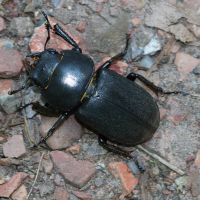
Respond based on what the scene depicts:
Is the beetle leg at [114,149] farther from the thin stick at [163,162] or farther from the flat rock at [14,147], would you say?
the flat rock at [14,147]

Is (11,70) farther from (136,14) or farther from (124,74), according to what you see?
(136,14)

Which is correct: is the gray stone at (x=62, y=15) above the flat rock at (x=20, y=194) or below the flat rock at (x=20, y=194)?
above

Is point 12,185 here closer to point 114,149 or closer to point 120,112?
point 114,149

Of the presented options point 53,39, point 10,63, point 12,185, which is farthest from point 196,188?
point 10,63

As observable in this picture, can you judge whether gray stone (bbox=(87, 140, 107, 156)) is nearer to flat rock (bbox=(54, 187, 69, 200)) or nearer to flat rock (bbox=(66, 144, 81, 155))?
flat rock (bbox=(66, 144, 81, 155))

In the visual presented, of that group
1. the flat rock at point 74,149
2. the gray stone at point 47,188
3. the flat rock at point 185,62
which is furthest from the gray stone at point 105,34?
the gray stone at point 47,188

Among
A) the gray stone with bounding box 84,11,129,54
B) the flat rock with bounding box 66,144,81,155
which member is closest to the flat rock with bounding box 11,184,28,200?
the flat rock with bounding box 66,144,81,155

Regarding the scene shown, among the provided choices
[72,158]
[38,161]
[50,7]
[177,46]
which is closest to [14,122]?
[38,161]
